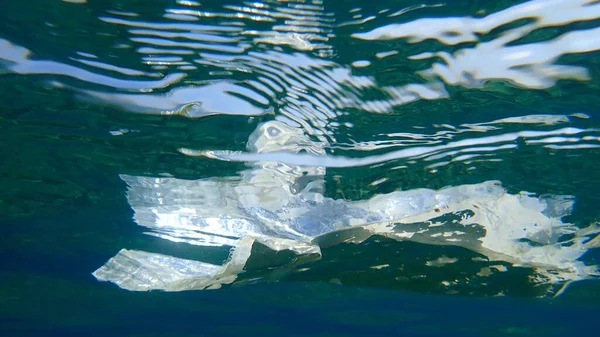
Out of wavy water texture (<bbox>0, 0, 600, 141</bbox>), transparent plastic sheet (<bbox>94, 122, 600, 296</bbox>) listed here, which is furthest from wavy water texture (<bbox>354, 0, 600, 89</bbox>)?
transparent plastic sheet (<bbox>94, 122, 600, 296</bbox>)

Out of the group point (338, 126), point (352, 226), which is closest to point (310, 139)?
point (338, 126)

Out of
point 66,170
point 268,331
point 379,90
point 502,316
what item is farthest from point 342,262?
point 268,331

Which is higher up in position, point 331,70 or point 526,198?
point 331,70

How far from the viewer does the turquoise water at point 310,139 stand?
5070 mm

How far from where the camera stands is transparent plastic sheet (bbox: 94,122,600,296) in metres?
9.27

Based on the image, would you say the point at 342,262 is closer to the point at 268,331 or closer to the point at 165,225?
the point at 165,225

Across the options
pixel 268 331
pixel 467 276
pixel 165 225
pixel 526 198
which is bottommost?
pixel 268 331

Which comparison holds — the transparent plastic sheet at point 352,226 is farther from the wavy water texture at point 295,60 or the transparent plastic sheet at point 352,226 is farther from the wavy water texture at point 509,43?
the wavy water texture at point 509,43

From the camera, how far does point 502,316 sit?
25.5 meters

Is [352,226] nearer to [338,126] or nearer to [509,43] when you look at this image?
[338,126]

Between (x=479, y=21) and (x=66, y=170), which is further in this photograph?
(x=66, y=170)

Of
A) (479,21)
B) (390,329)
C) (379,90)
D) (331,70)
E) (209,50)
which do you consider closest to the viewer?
(479,21)

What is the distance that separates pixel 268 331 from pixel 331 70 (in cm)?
2750

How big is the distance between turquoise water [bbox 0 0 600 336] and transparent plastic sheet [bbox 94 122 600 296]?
0.06m
